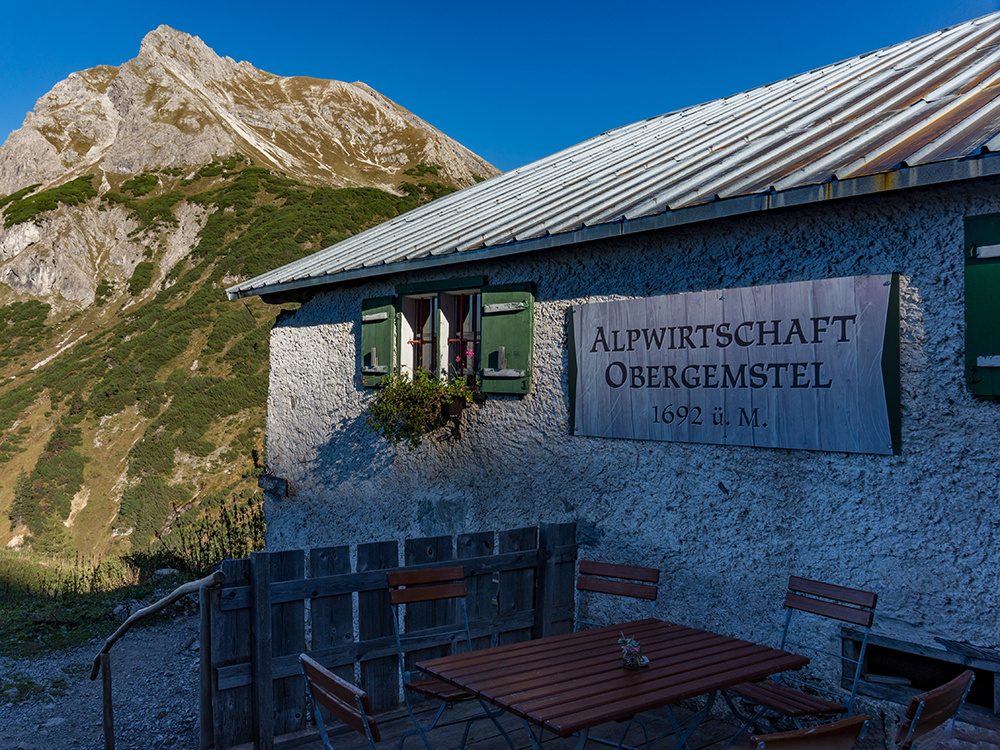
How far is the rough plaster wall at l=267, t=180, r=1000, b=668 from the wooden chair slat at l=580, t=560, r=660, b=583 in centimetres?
45

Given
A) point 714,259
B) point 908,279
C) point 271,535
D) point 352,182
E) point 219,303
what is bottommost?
point 271,535

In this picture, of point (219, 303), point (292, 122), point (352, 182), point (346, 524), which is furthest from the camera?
point (292, 122)

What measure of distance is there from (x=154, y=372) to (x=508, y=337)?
22.7m

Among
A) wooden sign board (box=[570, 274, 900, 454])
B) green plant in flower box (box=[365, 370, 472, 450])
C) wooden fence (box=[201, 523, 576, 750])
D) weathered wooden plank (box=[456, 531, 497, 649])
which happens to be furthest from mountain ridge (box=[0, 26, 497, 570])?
wooden fence (box=[201, 523, 576, 750])

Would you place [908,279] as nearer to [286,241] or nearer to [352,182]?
[286,241]

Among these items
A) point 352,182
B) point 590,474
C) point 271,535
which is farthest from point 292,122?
point 590,474

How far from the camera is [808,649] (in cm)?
369

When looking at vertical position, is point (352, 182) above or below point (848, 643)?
above

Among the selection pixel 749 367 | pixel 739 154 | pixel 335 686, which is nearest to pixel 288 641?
pixel 335 686

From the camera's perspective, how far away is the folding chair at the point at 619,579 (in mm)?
3842

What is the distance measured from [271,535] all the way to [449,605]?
470 centimetres

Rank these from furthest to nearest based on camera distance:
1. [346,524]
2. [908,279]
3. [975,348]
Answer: [346,524]
[908,279]
[975,348]

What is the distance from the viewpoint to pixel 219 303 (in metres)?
27.2

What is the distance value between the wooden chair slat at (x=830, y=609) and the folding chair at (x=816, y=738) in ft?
4.02
